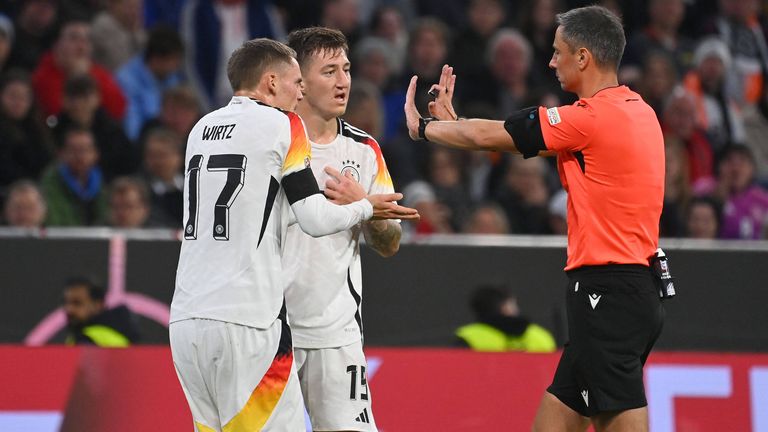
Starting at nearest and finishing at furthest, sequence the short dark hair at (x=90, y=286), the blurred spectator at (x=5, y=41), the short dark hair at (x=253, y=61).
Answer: the short dark hair at (x=253, y=61) → the short dark hair at (x=90, y=286) → the blurred spectator at (x=5, y=41)

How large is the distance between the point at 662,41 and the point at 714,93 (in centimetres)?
91

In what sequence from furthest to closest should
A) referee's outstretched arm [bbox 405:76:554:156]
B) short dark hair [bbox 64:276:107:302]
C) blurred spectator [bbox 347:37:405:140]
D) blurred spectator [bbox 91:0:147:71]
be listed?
blurred spectator [bbox 347:37:405:140] → blurred spectator [bbox 91:0:147:71] → short dark hair [bbox 64:276:107:302] → referee's outstretched arm [bbox 405:76:554:156]

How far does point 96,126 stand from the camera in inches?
446

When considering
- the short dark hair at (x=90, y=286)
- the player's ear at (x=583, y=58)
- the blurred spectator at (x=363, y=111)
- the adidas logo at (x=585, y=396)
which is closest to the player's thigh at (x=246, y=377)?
the adidas logo at (x=585, y=396)

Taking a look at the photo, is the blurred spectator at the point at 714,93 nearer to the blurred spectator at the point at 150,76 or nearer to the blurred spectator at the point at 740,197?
the blurred spectator at the point at 740,197

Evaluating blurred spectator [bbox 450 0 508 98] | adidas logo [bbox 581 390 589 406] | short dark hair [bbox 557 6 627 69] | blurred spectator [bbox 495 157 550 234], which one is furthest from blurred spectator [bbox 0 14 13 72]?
adidas logo [bbox 581 390 589 406]

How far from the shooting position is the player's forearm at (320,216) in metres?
5.66

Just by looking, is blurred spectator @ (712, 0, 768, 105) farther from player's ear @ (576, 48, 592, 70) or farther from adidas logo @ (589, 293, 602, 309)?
adidas logo @ (589, 293, 602, 309)

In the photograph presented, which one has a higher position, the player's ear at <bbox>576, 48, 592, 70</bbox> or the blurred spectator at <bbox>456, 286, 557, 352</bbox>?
the player's ear at <bbox>576, 48, 592, 70</bbox>

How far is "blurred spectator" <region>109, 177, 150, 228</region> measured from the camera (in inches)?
410

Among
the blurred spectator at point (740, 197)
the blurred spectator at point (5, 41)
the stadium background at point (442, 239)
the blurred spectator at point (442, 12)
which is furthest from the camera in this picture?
the blurred spectator at point (442, 12)

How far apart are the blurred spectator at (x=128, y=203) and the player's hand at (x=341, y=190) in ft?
15.0

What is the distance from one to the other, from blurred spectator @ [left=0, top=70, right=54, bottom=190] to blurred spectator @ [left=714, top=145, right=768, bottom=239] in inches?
239

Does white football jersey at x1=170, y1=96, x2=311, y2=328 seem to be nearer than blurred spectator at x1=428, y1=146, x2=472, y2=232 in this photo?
Yes
